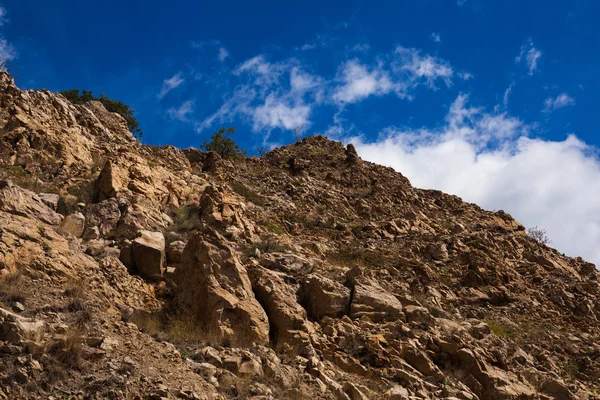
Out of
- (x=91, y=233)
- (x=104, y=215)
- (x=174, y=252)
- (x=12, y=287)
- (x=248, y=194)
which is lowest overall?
(x=12, y=287)

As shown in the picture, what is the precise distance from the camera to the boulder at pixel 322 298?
11.0 meters

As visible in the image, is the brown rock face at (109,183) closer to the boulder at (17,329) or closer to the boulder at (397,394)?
the boulder at (17,329)

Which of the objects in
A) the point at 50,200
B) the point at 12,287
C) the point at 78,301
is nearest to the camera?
the point at 12,287

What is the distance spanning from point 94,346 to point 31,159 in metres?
9.06

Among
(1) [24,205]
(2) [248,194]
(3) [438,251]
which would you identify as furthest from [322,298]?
(2) [248,194]

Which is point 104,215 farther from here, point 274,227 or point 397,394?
point 397,394

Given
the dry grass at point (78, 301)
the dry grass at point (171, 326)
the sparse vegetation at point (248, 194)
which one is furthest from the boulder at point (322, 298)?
the sparse vegetation at point (248, 194)

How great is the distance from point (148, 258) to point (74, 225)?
1908mm

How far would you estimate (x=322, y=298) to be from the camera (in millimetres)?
11141

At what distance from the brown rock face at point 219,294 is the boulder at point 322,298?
1.53 metres

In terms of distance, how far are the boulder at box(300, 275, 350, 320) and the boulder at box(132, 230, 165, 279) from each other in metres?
2.93

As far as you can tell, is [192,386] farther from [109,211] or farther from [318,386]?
[109,211]

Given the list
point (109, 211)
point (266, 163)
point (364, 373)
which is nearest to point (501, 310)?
point (364, 373)

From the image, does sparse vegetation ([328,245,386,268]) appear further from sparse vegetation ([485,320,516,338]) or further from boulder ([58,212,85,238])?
boulder ([58,212,85,238])
